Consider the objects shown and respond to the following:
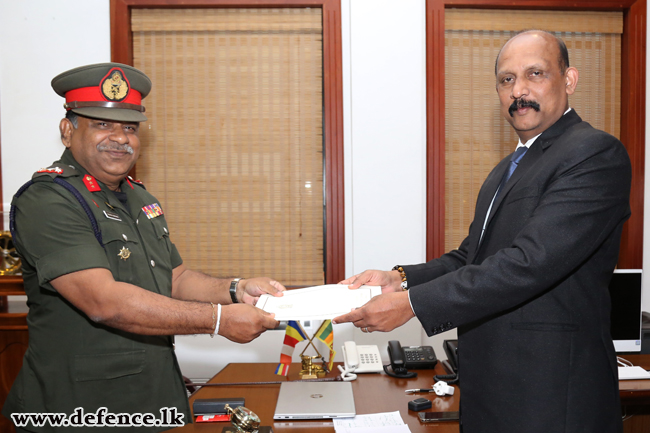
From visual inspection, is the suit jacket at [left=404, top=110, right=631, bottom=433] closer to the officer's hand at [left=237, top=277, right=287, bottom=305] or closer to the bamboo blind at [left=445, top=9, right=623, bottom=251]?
the officer's hand at [left=237, top=277, right=287, bottom=305]

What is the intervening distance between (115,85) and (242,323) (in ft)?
3.34

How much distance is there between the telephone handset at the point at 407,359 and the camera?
2320 millimetres

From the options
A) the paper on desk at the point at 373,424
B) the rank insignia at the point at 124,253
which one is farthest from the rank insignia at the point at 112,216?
the paper on desk at the point at 373,424

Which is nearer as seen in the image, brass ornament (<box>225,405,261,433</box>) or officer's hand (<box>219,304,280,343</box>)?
brass ornament (<box>225,405,261,433</box>)

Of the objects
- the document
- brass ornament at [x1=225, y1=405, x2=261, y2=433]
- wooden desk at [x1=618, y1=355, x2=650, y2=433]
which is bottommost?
wooden desk at [x1=618, y1=355, x2=650, y2=433]

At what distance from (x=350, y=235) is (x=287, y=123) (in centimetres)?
89

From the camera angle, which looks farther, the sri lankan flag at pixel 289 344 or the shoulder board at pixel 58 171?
the sri lankan flag at pixel 289 344

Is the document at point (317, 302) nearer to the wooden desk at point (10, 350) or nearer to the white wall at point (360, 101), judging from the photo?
the white wall at point (360, 101)

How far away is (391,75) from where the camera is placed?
325 centimetres

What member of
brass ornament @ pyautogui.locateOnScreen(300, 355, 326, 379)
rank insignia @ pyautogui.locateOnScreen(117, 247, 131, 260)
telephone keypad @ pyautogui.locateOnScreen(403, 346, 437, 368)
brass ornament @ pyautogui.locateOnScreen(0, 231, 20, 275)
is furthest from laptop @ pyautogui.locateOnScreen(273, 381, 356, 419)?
brass ornament @ pyautogui.locateOnScreen(0, 231, 20, 275)

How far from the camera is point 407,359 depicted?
2.39m

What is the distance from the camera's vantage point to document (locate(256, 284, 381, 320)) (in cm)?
171

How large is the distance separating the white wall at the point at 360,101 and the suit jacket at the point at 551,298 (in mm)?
1824

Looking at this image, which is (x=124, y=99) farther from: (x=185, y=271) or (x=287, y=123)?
(x=287, y=123)
